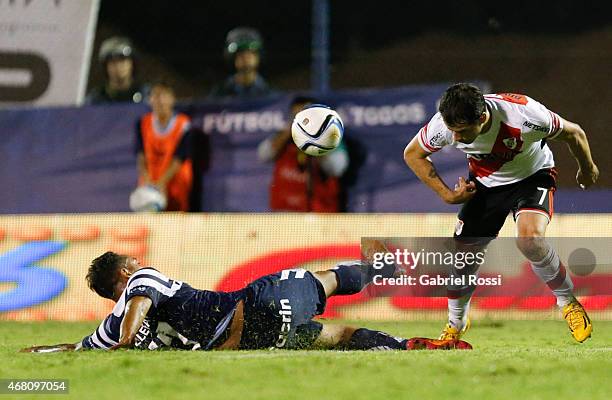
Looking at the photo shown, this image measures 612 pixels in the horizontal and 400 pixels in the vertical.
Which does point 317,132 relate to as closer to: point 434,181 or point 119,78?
point 434,181

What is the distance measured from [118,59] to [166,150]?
1.60 meters

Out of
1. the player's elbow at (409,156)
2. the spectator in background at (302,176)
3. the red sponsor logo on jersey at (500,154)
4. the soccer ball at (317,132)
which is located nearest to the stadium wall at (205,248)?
the spectator in background at (302,176)

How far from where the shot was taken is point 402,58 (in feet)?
48.0

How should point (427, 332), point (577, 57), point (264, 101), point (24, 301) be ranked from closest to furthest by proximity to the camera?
point (427, 332) → point (24, 301) → point (264, 101) → point (577, 57)

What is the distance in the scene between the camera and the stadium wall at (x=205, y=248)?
1109 cm

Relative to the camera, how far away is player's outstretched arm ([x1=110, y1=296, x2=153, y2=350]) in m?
7.48

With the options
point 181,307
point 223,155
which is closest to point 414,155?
point 181,307

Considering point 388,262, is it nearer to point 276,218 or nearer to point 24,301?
point 276,218

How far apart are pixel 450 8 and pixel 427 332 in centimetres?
597

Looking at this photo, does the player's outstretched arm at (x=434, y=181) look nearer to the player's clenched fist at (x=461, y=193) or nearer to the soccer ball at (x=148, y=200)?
the player's clenched fist at (x=461, y=193)

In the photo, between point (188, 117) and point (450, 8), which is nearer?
point (188, 117)

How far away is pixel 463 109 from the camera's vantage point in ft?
25.3

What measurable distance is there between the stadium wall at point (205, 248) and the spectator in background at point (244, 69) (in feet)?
7.18

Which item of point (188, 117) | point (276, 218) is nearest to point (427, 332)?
point (276, 218)
